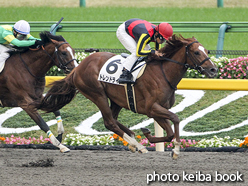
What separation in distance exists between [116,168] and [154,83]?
1130 mm

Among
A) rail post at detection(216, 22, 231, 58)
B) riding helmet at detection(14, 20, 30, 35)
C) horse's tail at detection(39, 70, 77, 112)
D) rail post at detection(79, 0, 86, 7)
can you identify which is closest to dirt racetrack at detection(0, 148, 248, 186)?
horse's tail at detection(39, 70, 77, 112)

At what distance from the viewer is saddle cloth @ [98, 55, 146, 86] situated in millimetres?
5570

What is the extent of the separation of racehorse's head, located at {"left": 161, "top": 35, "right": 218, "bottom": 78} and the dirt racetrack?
1135 mm

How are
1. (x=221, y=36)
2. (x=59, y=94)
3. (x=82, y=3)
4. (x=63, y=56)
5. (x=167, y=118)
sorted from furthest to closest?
(x=82, y=3)
(x=221, y=36)
(x=63, y=56)
(x=59, y=94)
(x=167, y=118)

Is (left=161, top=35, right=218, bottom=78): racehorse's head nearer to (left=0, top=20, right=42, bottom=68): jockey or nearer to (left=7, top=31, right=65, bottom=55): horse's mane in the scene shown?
(left=7, top=31, right=65, bottom=55): horse's mane

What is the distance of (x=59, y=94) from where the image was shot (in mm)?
6297

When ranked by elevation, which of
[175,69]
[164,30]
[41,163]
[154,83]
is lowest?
[41,163]

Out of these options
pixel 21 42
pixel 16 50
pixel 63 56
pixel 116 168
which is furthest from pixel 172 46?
pixel 16 50

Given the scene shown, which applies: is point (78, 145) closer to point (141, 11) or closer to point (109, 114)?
point (109, 114)

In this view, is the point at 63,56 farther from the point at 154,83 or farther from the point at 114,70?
the point at 154,83

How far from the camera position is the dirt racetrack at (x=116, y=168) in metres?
4.85

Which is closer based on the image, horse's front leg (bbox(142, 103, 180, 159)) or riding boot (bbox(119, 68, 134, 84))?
horse's front leg (bbox(142, 103, 180, 159))

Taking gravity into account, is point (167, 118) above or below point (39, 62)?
below

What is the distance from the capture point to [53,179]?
500cm
